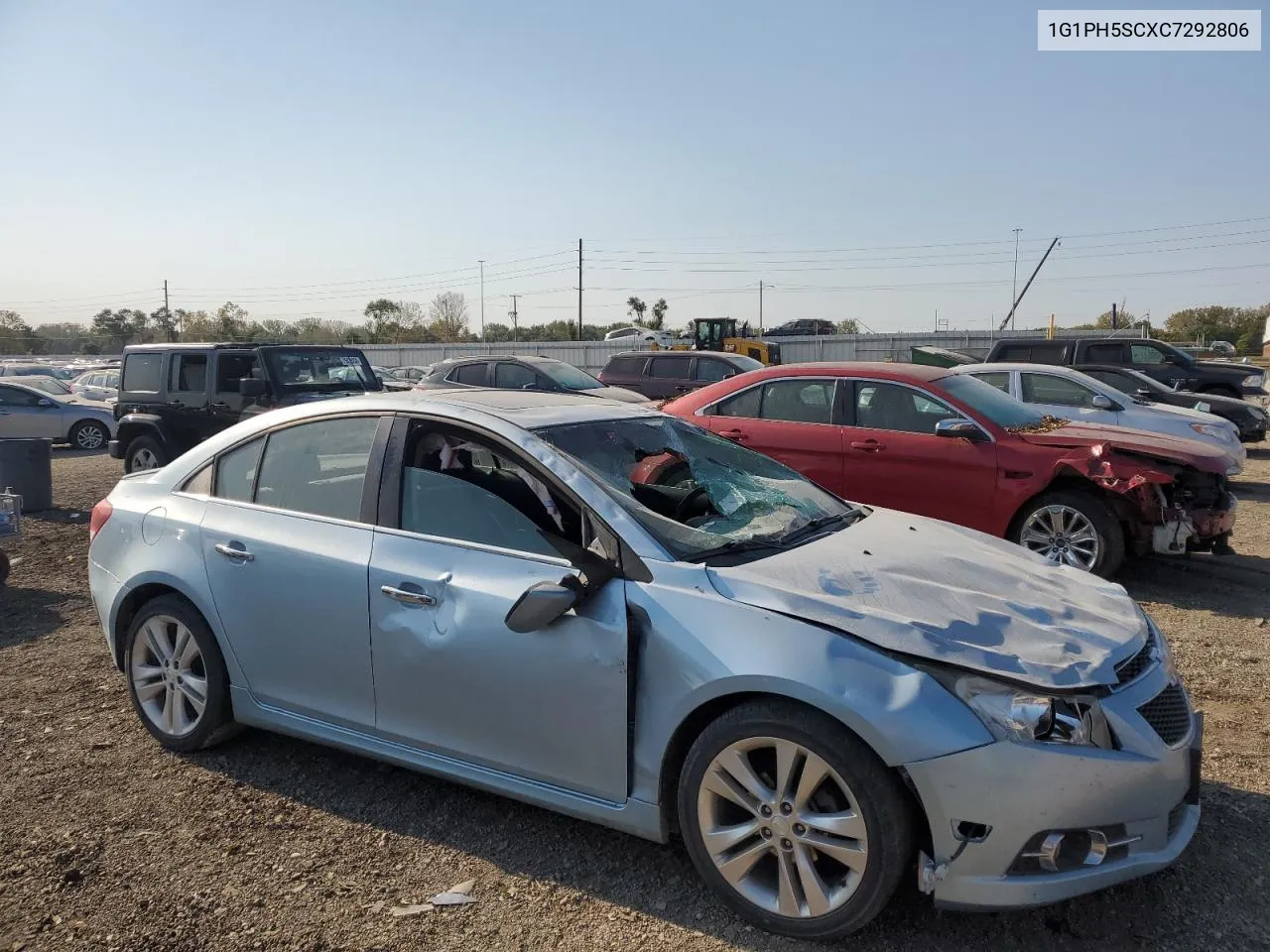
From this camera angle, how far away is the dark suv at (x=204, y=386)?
1174 centimetres

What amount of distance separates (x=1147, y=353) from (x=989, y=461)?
37.7 ft

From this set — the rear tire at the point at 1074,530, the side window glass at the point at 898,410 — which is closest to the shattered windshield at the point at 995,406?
the side window glass at the point at 898,410

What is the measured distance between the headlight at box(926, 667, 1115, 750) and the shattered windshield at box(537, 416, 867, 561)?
0.90 meters

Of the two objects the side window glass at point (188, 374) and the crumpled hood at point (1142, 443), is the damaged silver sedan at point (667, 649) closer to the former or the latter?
the crumpled hood at point (1142, 443)

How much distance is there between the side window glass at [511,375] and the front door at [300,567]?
1267 centimetres

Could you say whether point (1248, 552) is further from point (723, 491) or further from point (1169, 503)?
point (723, 491)

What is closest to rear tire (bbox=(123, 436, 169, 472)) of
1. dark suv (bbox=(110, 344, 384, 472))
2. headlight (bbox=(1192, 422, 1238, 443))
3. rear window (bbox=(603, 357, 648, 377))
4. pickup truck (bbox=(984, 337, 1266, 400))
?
dark suv (bbox=(110, 344, 384, 472))

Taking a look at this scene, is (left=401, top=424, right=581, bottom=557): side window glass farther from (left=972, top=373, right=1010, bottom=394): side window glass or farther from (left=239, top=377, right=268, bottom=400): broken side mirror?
(left=972, top=373, right=1010, bottom=394): side window glass

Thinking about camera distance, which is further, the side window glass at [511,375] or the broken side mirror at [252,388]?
the side window glass at [511,375]

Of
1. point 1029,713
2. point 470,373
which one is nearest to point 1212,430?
point 1029,713

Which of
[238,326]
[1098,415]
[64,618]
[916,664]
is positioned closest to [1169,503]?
[1098,415]

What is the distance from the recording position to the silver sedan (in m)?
18.3

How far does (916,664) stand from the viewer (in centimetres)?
270

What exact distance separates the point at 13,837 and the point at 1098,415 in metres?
10.1
